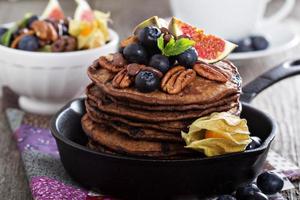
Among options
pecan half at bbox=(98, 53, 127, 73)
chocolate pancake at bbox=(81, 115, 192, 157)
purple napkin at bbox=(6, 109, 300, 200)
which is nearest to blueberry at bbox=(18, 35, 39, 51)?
purple napkin at bbox=(6, 109, 300, 200)

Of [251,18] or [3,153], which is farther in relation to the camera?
[251,18]

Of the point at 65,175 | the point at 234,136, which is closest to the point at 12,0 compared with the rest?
the point at 65,175

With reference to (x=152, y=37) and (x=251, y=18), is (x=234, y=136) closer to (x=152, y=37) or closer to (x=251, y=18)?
(x=152, y=37)

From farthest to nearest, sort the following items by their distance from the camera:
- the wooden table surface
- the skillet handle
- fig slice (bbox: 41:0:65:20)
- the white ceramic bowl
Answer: fig slice (bbox: 41:0:65:20), the white ceramic bowl, the skillet handle, the wooden table surface

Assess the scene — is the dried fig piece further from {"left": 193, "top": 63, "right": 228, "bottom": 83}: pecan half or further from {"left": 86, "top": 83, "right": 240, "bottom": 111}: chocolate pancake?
{"left": 193, "top": 63, "right": 228, "bottom": 83}: pecan half

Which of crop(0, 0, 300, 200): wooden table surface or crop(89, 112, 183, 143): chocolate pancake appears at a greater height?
crop(89, 112, 183, 143): chocolate pancake

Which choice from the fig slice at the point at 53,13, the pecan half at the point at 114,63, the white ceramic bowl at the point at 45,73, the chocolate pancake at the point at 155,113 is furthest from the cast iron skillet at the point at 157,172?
the fig slice at the point at 53,13

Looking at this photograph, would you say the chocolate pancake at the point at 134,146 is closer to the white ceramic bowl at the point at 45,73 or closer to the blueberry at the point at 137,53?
the blueberry at the point at 137,53
